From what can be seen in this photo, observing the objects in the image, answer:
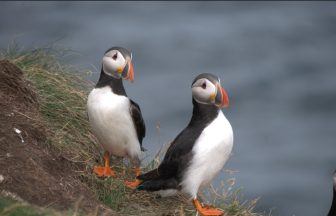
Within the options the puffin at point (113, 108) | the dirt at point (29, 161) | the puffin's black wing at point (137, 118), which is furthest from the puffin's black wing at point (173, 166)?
the puffin's black wing at point (137, 118)

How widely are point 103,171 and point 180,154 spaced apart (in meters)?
0.82

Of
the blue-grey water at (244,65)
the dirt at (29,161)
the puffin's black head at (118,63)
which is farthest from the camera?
the blue-grey water at (244,65)

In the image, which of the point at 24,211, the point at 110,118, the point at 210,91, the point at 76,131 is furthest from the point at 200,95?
the point at 24,211

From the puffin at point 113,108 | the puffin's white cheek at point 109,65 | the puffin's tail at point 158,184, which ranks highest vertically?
the puffin's white cheek at point 109,65

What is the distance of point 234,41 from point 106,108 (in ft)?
46.7

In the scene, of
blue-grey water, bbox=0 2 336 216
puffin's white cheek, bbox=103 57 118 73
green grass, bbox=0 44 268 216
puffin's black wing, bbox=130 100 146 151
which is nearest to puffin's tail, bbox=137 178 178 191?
green grass, bbox=0 44 268 216

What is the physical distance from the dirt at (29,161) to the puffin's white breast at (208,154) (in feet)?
2.91

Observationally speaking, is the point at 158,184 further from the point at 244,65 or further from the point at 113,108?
the point at 244,65

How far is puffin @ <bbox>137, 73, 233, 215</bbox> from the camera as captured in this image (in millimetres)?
7602

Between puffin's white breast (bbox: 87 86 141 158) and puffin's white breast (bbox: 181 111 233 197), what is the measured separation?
96 cm

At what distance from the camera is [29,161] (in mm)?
6859

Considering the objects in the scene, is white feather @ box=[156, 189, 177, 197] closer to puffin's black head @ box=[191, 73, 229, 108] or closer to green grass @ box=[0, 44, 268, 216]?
green grass @ box=[0, 44, 268, 216]

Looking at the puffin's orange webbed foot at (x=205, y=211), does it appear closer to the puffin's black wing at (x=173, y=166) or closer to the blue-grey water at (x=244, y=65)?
the puffin's black wing at (x=173, y=166)

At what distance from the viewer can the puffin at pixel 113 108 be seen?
8250mm
